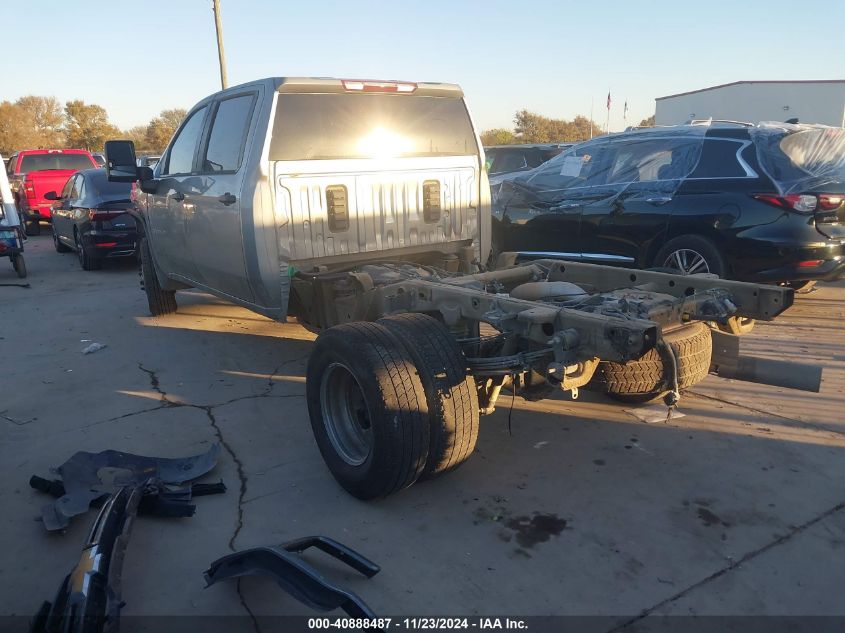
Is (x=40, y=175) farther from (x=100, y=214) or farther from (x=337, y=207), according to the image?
(x=337, y=207)

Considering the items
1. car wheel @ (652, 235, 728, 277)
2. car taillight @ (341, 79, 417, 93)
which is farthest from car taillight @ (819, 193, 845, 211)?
car taillight @ (341, 79, 417, 93)

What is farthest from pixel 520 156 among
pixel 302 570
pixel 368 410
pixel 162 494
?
pixel 302 570

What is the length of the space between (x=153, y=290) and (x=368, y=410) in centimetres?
508

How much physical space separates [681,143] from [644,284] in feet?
11.2

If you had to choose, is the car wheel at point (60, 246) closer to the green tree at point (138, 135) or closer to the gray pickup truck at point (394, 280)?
the gray pickup truck at point (394, 280)

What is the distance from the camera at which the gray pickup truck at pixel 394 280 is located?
3240mm

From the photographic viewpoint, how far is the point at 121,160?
6238mm

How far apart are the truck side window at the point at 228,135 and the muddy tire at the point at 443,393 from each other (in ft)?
7.27

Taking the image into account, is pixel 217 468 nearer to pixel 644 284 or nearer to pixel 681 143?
pixel 644 284

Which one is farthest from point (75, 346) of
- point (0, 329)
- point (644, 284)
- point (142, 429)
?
point (644, 284)

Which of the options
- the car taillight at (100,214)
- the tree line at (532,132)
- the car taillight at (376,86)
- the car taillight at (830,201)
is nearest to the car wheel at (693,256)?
the car taillight at (830,201)

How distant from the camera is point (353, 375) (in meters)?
3.40

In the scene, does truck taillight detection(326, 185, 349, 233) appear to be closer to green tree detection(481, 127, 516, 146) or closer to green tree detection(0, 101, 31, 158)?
green tree detection(481, 127, 516, 146)

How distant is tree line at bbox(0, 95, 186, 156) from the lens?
152 feet
